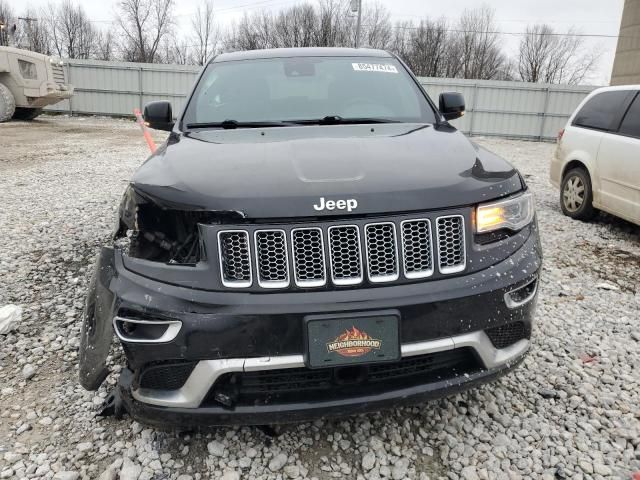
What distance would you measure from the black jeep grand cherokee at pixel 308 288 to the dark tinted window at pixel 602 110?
4487 mm

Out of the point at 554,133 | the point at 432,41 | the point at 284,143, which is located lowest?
the point at 554,133

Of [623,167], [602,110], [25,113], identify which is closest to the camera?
[623,167]

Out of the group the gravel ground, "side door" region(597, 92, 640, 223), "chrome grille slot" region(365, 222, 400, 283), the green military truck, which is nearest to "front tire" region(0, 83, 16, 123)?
the green military truck

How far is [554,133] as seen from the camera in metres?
20.5

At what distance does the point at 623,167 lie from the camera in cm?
535

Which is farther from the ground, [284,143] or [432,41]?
[432,41]

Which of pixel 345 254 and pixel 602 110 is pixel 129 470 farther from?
pixel 602 110

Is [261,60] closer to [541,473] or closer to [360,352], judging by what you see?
[360,352]

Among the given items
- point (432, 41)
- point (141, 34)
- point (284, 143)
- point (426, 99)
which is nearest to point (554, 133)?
point (426, 99)

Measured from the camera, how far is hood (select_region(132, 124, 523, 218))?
186 centimetres

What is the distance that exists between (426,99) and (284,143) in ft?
4.37

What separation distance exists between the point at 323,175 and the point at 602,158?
483 cm

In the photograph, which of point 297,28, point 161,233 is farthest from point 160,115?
point 297,28

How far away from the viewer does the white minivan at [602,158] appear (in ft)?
17.4
